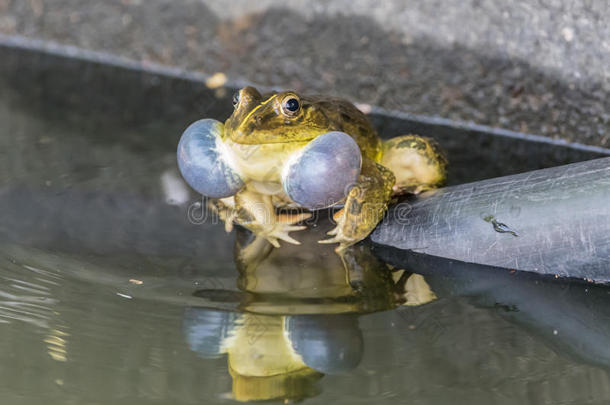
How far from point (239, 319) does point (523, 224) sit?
1.23 m

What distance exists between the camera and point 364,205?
305 cm

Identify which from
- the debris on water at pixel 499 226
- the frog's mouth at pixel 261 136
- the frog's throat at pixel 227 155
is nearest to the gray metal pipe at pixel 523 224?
the debris on water at pixel 499 226

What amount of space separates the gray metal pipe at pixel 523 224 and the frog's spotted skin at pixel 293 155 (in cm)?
21

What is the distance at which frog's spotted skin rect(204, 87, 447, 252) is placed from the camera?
288 centimetres

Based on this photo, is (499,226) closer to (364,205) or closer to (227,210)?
(364,205)

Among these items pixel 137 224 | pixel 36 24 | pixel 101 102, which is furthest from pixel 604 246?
pixel 36 24

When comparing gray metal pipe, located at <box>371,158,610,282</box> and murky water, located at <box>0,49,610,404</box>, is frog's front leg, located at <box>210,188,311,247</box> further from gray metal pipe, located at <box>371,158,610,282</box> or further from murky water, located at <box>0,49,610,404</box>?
gray metal pipe, located at <box>371,158,610,282</box>

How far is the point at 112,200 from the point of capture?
3658mm

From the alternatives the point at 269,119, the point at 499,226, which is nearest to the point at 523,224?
the point at 499,226

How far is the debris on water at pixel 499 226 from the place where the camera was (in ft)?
9.59

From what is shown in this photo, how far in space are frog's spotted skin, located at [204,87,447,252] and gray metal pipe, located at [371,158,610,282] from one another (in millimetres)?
205

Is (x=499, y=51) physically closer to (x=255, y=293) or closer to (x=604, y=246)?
(x=604, y=246)

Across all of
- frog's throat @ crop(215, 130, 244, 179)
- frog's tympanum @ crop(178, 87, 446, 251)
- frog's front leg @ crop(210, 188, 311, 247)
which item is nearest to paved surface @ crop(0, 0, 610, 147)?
frog's tympanum @ crop(178, 87, 446, 251)

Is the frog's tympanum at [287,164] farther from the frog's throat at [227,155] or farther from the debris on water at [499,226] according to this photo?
the debris on water at [499,226]
